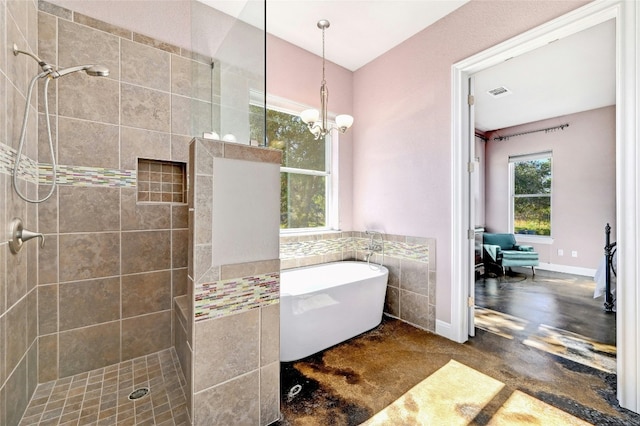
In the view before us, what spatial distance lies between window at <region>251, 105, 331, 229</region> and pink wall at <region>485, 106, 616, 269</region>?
4.67 m

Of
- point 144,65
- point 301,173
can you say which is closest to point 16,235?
point 144,65

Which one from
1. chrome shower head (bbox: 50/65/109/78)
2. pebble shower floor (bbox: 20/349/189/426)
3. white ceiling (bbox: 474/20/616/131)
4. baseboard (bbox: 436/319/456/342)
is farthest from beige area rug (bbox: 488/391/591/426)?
white ceiling (bbox: 474/20/616/131)

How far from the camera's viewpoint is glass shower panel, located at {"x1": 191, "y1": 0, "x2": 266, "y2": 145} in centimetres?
153

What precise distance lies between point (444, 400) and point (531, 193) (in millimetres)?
5448

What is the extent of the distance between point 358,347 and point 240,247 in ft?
4.85

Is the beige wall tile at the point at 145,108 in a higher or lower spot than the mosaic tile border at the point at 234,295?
higher

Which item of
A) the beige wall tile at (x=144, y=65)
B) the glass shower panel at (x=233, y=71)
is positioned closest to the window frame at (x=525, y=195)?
the glass shower panel at (x=233, y=71)

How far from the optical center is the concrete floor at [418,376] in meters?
1.50

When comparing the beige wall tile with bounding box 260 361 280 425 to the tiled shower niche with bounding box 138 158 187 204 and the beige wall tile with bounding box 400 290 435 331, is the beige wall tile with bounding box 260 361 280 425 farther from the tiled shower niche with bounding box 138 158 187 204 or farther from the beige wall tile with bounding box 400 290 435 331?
the beige wall tile with bounding box 400 290 435 331

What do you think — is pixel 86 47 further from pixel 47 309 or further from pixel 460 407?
pixel 460 407

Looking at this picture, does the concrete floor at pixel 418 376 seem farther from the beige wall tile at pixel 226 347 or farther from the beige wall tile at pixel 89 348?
the beige wall tile at pixel 89 348

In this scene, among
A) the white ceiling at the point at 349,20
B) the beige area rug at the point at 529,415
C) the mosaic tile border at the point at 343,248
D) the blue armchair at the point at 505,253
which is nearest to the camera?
the beige area rug at the point at 529,415

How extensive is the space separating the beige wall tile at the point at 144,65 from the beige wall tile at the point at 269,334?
1908 mm

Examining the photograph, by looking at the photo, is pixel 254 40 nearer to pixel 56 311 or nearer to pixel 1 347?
pixel 1 347
